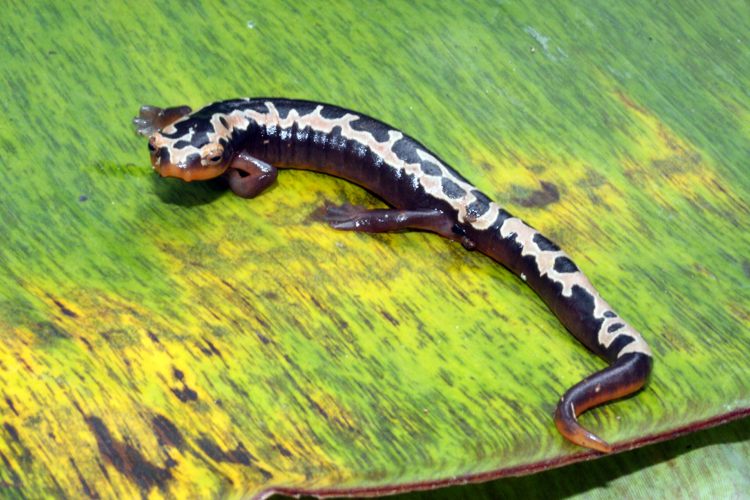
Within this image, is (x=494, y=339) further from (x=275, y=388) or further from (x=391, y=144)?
(x=391, y=144)

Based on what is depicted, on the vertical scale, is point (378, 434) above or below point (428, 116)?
below

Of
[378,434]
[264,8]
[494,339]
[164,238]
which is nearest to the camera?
[378,434]

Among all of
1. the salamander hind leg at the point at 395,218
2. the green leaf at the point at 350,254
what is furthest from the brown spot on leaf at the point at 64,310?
the salamander hind leg at the point at 395,218

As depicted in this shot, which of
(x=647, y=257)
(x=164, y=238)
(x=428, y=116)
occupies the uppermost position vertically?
(x=647, y=257)

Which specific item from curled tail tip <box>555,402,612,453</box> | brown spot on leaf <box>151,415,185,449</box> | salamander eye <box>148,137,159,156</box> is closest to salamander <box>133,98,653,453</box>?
salamander eye <box>148,137,159,156</box>

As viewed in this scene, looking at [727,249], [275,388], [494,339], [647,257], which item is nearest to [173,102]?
[275,388]

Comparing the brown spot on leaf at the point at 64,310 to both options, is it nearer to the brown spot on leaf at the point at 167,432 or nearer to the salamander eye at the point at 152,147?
the brown spot on leaf at the point at 167,432

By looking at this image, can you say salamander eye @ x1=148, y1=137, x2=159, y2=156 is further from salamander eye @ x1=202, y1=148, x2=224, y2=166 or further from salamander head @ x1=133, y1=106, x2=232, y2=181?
salamander eye @ x1=202, y1=148, x2=224, y2=166
